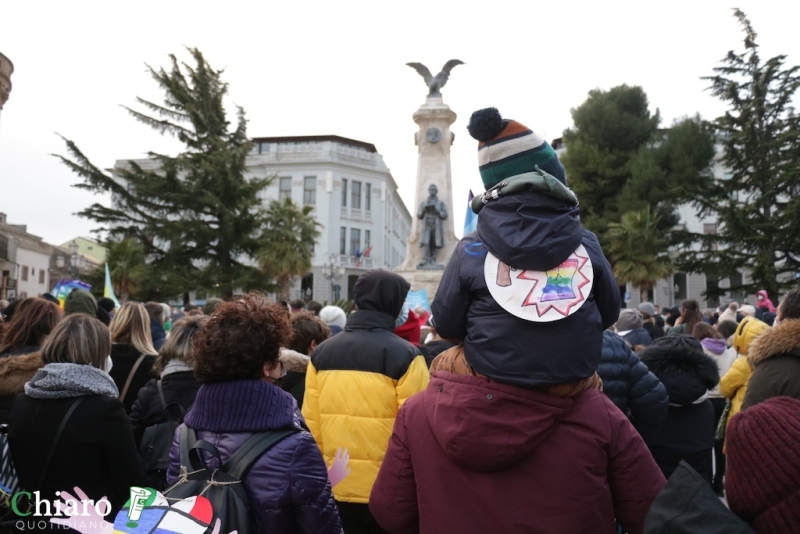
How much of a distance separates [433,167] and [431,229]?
7.06ft

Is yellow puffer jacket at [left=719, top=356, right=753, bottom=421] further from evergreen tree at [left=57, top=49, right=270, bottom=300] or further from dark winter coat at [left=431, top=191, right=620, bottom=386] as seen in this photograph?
evergreen tree at [left=57, top=49, right=270, bottom=300]

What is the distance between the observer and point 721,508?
1.58 meters

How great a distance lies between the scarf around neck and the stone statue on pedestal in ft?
55.7

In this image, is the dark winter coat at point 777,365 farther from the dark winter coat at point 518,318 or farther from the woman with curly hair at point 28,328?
the woman with curly hair at point 28,328

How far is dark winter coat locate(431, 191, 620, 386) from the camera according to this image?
1.92 meters

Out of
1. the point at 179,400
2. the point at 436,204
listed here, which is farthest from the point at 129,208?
the point at 179,400

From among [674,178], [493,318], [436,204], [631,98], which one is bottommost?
[493,318]

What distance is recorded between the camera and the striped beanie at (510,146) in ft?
7.23

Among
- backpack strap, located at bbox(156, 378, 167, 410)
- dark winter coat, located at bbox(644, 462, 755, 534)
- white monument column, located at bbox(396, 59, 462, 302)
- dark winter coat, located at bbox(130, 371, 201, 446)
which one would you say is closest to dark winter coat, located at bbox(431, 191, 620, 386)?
dark winter coat, located at bbox(644, 462, 755, 534)

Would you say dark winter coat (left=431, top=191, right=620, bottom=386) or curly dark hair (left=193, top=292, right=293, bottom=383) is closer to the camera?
dark winter coat (left=431, top=191, right=620, bottom=386)

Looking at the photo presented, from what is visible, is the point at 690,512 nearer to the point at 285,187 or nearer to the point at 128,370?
the point at 128,370

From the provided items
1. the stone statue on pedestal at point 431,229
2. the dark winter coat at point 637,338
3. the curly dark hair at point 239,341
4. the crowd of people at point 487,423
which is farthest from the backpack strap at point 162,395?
the stone statue on pedestal at point 431,229

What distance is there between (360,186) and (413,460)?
193 ft

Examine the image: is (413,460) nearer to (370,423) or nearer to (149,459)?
(370,423)
